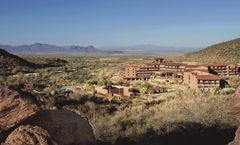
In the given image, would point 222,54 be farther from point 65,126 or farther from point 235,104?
point 65,126

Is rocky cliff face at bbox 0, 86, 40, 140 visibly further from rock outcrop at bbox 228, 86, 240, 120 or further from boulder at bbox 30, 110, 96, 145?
rock outcrop at bbox 228, 86, 240, 120

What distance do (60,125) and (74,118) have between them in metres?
0.71

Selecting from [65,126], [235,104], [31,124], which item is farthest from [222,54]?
[31,124]

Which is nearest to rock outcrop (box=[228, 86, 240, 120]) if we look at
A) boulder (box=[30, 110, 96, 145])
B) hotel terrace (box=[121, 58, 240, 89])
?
boulder (box=[30, 110, 96, 145])

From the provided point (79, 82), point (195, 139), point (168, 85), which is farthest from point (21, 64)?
point (195, 139)

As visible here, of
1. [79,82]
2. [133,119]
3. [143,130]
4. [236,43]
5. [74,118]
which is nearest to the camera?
[74,118]

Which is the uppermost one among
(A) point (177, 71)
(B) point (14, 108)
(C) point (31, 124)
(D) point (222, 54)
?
(B) point (14, 108)

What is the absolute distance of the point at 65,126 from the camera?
34.9ft

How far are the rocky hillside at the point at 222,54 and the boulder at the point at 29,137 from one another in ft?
247

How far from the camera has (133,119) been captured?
67.4ft

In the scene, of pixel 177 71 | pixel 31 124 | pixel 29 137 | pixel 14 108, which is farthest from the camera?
pixel 177 71

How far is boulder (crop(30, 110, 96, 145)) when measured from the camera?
10320mm

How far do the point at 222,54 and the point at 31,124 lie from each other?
3234 inches

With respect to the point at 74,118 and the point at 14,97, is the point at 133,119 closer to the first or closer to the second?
the point at 74,118
